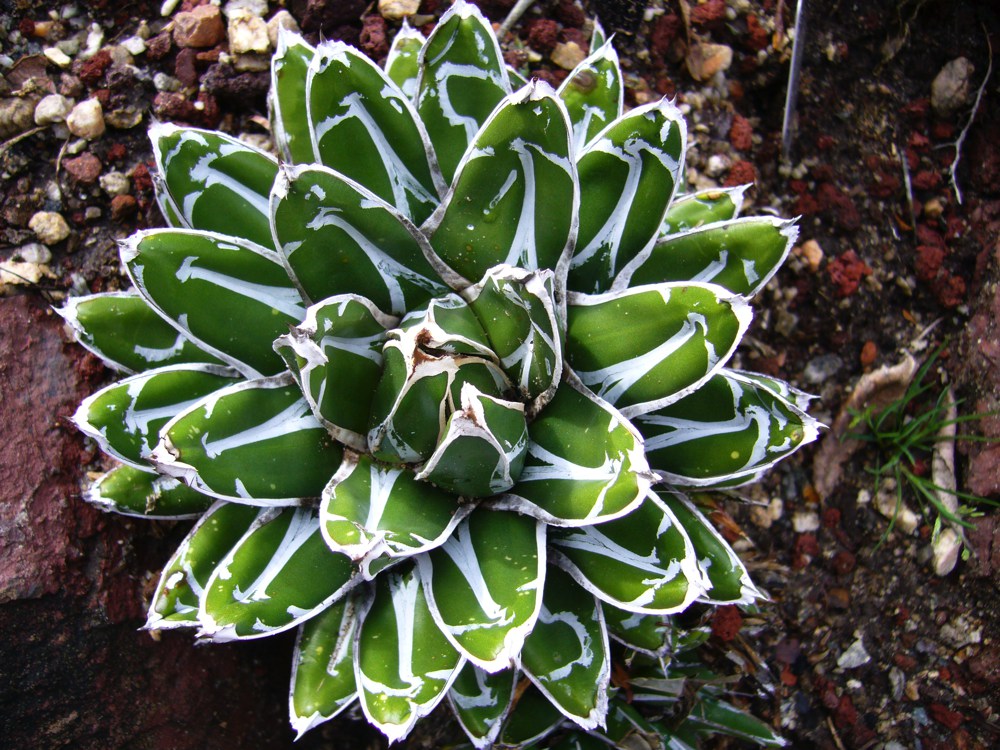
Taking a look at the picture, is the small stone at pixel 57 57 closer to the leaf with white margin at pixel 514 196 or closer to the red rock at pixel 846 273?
the leaf with white margin at pixel 514 196

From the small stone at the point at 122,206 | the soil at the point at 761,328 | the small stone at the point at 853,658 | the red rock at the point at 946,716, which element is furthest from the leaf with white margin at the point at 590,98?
the red rock at the point at 946,716

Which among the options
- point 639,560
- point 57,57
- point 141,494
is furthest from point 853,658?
point 57,57

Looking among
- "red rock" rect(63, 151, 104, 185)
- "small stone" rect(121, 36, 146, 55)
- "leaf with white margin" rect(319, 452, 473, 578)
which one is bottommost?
"leaf with white margin" rect(319, 452, 473, 578)

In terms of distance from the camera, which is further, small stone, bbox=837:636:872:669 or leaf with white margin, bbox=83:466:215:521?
small stone, bbox=837:636:872:669

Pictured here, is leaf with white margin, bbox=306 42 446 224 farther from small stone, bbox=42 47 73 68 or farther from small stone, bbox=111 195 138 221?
small stone, bbox=42 47 73 68

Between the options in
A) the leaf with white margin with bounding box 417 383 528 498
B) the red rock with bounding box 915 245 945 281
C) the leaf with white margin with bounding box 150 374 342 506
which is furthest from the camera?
the red rock with bounding box 915 245 945 281

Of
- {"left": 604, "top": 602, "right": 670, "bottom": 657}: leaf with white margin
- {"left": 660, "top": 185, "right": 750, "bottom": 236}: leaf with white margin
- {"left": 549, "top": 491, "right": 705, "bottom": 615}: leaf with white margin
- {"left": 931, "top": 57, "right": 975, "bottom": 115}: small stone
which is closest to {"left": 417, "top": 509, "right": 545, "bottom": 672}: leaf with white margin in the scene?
{"left": 549, "top": 491, "right": 705, "bottom": 615}: leaf with white margin

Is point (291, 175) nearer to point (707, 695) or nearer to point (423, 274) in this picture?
point (423, 274)

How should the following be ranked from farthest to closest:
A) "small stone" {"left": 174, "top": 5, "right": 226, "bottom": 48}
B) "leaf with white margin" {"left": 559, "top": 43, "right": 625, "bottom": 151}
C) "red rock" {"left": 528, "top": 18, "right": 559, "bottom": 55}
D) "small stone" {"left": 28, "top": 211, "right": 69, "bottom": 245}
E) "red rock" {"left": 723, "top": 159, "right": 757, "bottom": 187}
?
"red rock" {"left": 723, "top": 159, "right": 757, "bottom": 187}, "red rock" {"left": 528, "top": 18, "right": 559, "bottom": 55}, "small stone" {"left": 174, "top": 5, "right": 226, "bottom": 48}, "small stone" {"left": 28, "top": 211, "right": 69, "bottom": 245}, "leaf with white margin" {"left": 559, "top": 43, "right": 625, "bottom": 151}
